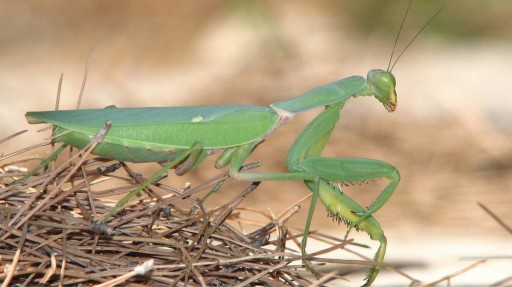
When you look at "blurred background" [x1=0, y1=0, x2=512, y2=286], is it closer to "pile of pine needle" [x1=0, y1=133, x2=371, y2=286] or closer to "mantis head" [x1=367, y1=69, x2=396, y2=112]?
"mantis head" [x1=367, y1=69, x2=396, y2=112]

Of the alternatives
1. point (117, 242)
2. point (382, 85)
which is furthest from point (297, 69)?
point (117, 242)

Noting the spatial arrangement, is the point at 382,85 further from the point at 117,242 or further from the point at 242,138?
the point at 117,242

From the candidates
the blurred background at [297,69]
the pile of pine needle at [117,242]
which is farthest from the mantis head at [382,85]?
the blurred background at [297,69]

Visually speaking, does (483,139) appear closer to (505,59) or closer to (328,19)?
(505,59)

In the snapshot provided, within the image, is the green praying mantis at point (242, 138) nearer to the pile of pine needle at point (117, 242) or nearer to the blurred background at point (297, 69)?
the pile of pine needle at point (117, 242)

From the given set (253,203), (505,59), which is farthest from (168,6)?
(505,59)

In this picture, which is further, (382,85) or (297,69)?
(297,69)

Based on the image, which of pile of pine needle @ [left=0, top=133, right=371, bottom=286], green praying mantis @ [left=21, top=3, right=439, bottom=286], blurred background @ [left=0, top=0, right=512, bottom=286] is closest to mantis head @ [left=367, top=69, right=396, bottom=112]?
green praying mantis @ [left=21, top=3, right=439, bottom=286]
